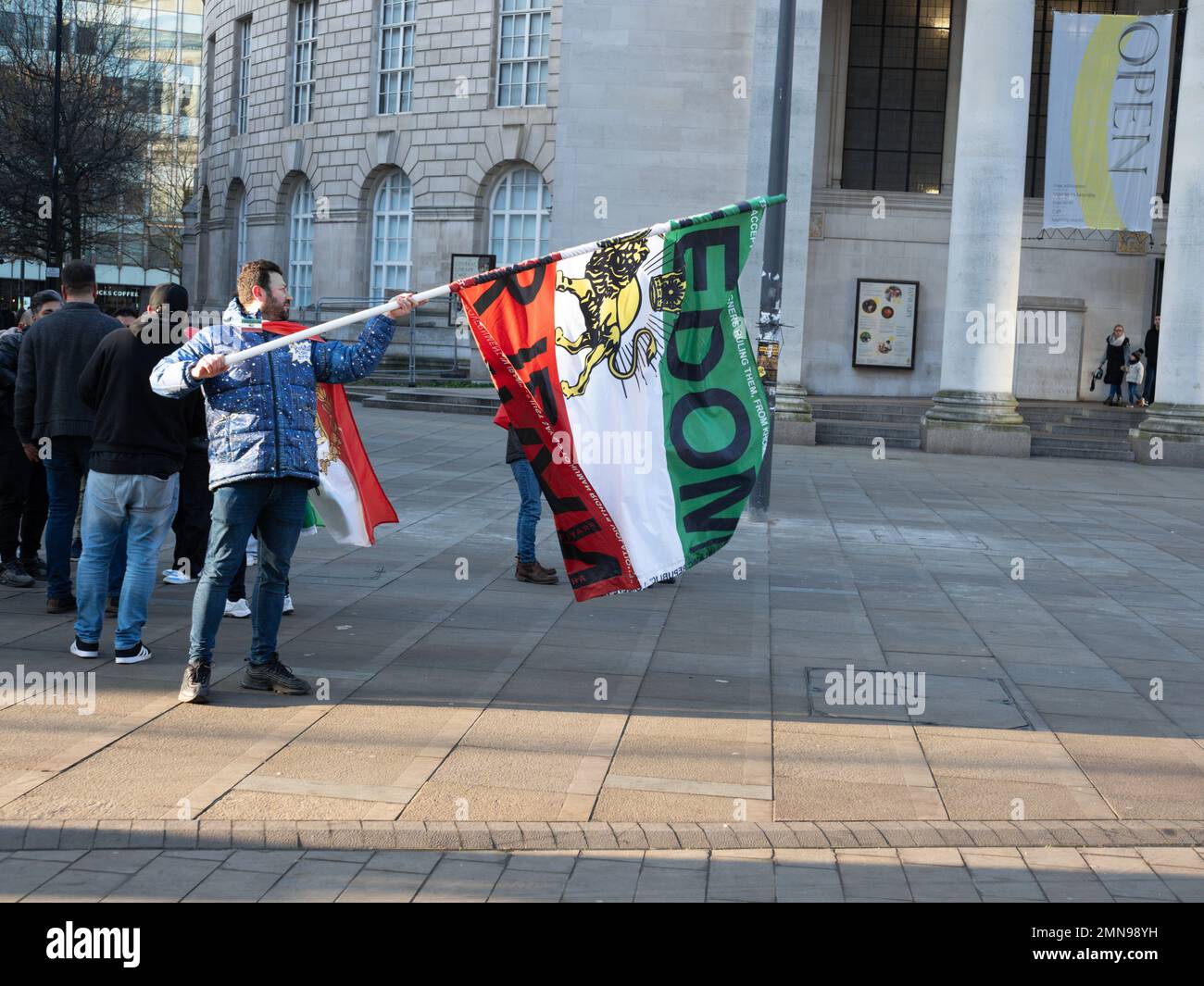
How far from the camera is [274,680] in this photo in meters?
7.23

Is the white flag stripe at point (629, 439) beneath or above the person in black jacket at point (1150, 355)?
beneath

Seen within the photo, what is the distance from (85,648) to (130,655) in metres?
0.29

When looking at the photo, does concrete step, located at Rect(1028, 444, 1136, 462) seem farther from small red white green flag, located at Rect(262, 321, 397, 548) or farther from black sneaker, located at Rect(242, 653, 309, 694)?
black sneaker, located at Rect(242, 653, 309, 694)

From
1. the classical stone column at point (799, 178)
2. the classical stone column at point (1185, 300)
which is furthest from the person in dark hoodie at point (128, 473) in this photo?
the classical stone column at point (1185, 300)

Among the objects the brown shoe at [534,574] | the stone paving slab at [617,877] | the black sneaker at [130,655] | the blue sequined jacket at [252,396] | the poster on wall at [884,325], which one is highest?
the poster on wall at [884,325]

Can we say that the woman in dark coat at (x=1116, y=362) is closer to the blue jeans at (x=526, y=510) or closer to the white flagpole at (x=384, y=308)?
the blue jeans at (x=526, y=510)

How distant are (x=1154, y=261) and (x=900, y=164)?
637 cm

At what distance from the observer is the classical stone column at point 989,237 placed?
2548 cm

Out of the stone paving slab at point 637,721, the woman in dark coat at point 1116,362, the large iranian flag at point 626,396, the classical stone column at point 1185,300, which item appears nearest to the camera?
the stone paving slab at point 637,721

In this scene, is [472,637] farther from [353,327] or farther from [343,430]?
[353,327]

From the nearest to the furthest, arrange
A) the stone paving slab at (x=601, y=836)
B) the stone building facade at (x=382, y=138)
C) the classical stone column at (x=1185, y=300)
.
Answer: the stone paving slab at (x=601, y=836), the classical stone column at (x=1185, y=300), the stone building facade at (x=382, y=138)

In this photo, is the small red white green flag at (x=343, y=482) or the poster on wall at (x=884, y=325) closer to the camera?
the small red white green flag at (x=343, y=482)

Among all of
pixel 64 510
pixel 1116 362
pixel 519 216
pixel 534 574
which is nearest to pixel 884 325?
pixel 1116 362
